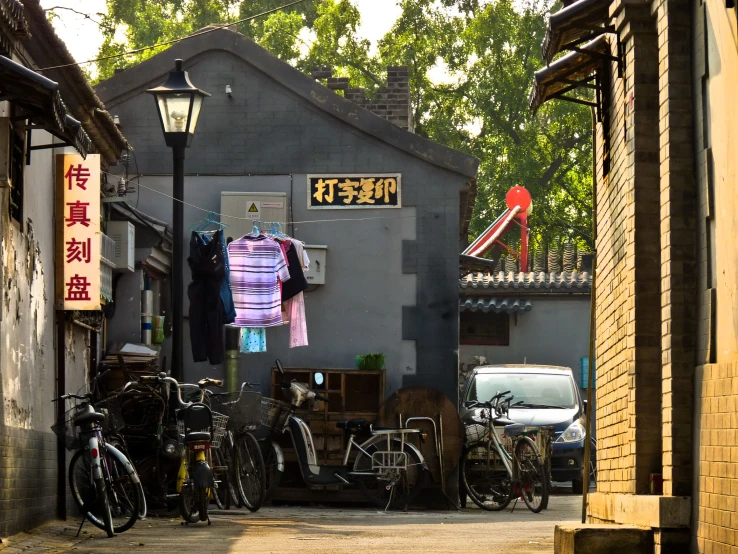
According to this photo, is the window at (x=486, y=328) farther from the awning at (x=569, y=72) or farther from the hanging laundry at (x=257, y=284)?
the awning at (x=569, y=72)

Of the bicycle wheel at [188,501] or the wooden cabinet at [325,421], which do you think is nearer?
the bicycle wheel at [188,501]

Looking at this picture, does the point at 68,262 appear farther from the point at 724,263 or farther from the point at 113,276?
the point at 724,263

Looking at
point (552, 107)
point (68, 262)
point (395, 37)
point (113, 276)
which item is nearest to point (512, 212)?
point (552, 107)

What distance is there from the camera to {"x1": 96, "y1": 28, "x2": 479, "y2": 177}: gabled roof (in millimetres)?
18500

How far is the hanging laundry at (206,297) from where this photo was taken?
57.5 ft

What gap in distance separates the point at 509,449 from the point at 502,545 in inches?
285

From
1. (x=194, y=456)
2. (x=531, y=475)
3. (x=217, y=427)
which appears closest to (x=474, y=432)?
(x=531, y=475)

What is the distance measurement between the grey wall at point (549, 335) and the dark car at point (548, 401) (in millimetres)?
8473

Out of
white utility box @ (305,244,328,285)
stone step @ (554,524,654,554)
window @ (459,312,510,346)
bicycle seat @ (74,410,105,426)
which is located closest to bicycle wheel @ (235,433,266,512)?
bicycle seat @ (74,410,105,426)

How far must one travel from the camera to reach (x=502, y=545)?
11.0 meters

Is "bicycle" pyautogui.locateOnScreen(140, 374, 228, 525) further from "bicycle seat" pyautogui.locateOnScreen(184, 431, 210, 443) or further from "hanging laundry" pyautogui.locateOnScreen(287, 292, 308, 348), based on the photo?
"hanging laundry" pyautogui.locateOnScreen(287, 292, 308, 348)

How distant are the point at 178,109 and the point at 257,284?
3.81 metres

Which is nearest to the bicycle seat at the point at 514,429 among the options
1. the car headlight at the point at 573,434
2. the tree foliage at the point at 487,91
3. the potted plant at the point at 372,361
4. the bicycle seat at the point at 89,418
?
the car headlight at the point at 573,434

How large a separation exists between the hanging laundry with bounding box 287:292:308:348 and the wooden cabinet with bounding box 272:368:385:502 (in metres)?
0.40
